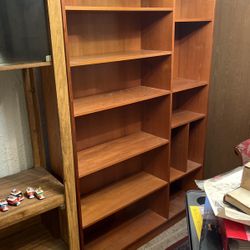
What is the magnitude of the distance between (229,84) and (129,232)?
1.41 m

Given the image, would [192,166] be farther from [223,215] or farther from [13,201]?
[223,215]

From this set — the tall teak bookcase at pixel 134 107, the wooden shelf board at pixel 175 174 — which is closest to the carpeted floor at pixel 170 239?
the tall teak bookcase at pixel 134 107

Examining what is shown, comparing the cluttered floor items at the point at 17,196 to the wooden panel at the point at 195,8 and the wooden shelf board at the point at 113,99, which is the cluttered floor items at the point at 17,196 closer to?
the wooden shelf board at the point at 113,99

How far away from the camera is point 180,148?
7.82ft

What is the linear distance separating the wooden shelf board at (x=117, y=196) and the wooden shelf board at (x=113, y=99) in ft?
2.32

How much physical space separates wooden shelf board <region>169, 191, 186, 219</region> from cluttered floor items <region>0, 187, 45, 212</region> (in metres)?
1.30

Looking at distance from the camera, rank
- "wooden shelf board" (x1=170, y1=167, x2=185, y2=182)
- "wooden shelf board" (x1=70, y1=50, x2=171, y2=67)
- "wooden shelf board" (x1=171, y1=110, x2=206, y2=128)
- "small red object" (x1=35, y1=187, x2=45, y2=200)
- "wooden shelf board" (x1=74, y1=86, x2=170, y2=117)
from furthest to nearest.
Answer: "wooden shelf board" (x1=170, y1=167, x2=185, y2=182), "wooden shelf board" (x1=171, y1=110, x2=206, y2=128), "wooden shelf board" (x1=74, y1=86, x2=170, y2=117), "wooden shelf board" (x1=70, y1=50, x2=171, y2=67), "small red object" (x1=35, y1=187, x2=45, y2=200)

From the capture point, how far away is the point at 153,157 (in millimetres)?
2281

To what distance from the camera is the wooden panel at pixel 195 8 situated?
7.11 feet

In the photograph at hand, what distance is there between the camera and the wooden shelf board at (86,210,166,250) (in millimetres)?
2078

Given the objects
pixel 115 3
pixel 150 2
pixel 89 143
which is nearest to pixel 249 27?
pixel 150 2

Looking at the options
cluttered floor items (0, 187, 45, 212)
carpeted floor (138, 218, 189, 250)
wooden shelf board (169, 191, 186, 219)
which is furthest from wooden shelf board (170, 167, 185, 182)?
cluttered floor items (0, 187, 45, 212)

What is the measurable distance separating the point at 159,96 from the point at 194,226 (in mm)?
1158

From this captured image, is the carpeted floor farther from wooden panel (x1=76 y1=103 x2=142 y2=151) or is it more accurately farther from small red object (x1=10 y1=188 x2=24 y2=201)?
small red object (x1=10 y1=188 x2=24 y2=201)
